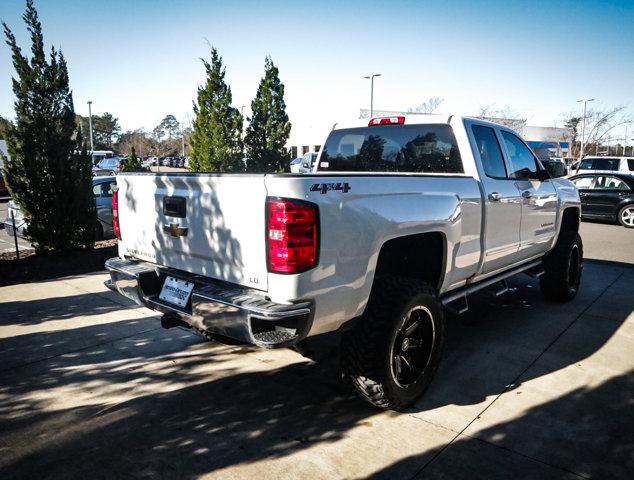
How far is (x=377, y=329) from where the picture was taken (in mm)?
2963

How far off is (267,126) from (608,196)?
10.2m

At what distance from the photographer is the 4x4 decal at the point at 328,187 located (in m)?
2.55

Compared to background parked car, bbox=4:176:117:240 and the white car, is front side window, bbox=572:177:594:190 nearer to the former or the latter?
the white car

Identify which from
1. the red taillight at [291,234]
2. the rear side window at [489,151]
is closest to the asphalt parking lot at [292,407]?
the red taillight at [291,234]

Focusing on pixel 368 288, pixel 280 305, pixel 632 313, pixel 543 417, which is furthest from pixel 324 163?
pixel 632 313

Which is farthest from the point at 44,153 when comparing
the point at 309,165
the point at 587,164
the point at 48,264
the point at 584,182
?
the point at 587,164

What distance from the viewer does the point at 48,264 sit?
7.36 meters

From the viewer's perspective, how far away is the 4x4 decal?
2551 millimetres

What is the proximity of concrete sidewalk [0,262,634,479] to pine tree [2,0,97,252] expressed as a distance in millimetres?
3115

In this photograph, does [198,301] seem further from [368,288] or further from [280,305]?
[368,288]

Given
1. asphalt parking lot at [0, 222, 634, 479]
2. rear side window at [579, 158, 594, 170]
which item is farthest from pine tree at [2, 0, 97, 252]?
rear side window at [579, 158, 594, 170]

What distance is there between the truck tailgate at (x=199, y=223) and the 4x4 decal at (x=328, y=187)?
0.29m

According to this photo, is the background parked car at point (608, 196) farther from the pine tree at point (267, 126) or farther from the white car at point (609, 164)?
the pine tree at point (267, 126)

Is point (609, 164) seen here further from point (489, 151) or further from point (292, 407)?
point (292, 407)
